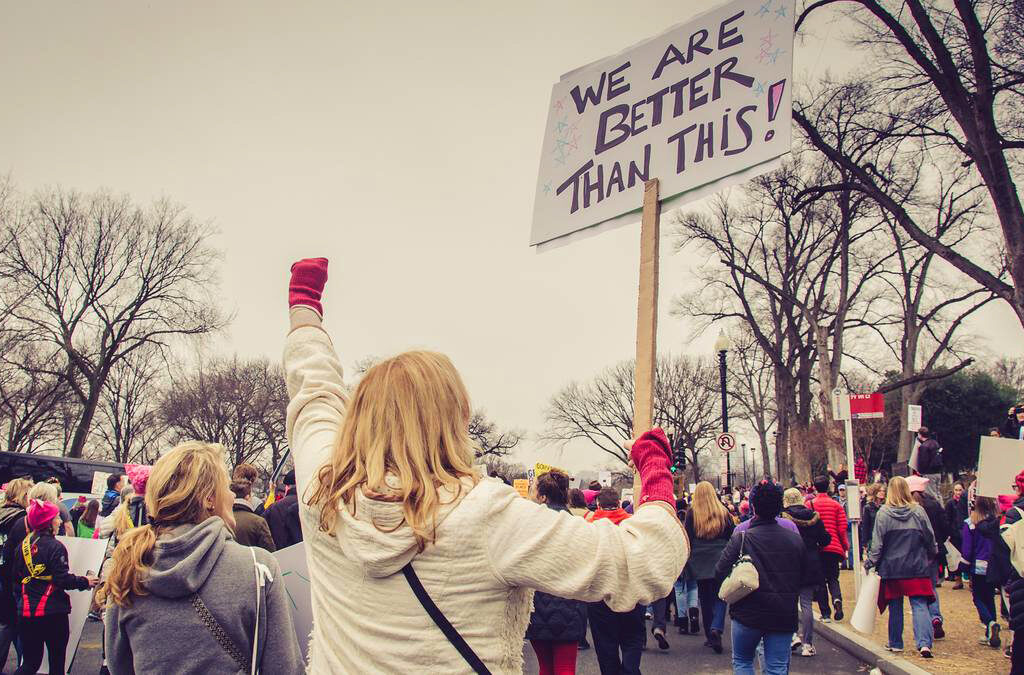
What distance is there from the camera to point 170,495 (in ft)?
9.78

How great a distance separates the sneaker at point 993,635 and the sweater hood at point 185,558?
971 cm

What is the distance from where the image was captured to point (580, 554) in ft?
5.36

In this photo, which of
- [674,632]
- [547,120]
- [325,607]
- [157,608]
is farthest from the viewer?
[674,632]

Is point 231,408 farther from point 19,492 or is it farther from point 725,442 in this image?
point 19,492

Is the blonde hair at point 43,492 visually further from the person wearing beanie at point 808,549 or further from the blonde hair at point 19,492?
the person wearing beanie at point 808,549

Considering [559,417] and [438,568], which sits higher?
[559,417]

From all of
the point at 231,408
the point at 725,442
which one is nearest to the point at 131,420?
the point at 231,408

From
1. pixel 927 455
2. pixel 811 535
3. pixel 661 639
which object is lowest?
pixel 661 639

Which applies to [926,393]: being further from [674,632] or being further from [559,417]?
[674,632]

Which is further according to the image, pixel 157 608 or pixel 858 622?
pixel 858 622

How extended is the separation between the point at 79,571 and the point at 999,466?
793 centimetres

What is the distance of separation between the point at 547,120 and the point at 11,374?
3418cm

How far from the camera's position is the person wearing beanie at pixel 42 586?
6012 mm

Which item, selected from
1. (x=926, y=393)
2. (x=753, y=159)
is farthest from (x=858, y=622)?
(x=926, y=393)
